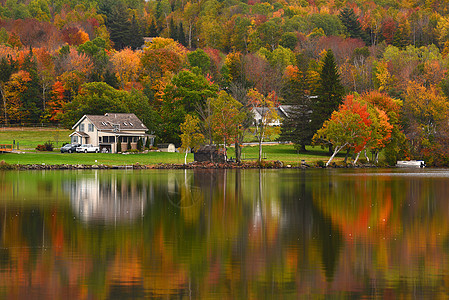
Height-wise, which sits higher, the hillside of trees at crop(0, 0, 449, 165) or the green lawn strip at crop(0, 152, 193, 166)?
the hillside of trees at crop(0, 0, 449, 165)

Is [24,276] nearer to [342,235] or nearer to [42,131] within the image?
[342,235]

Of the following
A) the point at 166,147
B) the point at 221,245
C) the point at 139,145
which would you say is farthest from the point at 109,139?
the point at 221,245

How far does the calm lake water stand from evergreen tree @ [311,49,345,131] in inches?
2399

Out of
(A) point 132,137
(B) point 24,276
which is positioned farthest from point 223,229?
(A) point 132,137

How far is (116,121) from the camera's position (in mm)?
112375

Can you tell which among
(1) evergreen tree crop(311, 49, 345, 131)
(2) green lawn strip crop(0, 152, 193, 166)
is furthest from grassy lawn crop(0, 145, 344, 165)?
(1) evergreen tree crop(311, 49, 345, 131)

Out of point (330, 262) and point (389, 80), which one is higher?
point (389, 80)

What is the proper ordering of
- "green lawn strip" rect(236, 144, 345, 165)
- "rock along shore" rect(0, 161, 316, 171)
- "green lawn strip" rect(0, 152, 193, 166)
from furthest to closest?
"green lawn strip" rect(236, 144, 345, 165), "green lawn strip" rect(0, 152, 193, 166), "rock along shore" rect(0, 161, 316, 171)

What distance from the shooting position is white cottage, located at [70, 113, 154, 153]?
107812 mm

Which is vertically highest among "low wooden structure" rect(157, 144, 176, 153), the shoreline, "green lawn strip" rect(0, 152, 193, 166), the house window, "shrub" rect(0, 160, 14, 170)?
the house window

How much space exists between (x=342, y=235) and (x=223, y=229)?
219 inches

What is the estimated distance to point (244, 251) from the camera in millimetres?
25109

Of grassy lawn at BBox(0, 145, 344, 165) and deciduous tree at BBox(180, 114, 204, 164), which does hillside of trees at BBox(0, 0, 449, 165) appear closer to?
deciduous tree at BBox(180, 114, 204, 164)

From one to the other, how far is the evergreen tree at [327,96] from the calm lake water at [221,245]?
200 feet
